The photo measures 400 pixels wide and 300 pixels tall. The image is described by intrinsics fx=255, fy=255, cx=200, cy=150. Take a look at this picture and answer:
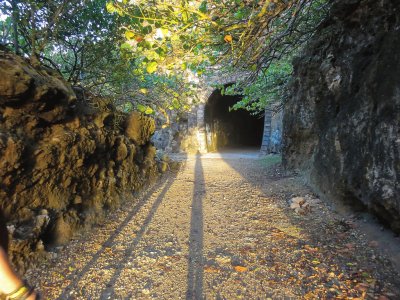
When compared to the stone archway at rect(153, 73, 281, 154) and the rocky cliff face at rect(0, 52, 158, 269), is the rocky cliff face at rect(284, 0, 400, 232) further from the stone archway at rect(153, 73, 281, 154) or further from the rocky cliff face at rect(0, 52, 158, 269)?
the stone archway at rect(153, 73, 281, 154)

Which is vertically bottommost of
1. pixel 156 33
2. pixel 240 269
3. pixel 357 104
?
pixel 240 269

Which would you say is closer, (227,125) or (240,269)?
(240,269)

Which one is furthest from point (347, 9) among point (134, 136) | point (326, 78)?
point (134, 136)

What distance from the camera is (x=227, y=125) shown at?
1961cm

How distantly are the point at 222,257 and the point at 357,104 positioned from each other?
2906 millimetres

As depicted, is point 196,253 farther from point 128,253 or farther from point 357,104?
point 357,104

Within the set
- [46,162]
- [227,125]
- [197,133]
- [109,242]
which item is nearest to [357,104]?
[109,242]

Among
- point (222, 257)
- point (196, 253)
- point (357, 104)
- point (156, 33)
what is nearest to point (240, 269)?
point (222, 257)

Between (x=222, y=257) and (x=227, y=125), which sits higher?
(x=227, y=125)

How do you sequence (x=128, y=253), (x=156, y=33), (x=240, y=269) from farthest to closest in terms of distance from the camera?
(x=156, y=33) < (x=128, y=253) < (x=240, y=269)

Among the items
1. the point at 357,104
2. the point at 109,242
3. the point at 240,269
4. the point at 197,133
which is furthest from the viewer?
the point at 197,133

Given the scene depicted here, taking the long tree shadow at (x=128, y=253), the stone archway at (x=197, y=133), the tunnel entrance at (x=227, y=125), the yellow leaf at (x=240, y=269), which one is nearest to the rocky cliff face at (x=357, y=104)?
the yellow leaf at (x=240, y=269)

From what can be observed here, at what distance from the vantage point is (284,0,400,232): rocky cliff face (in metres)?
2.84

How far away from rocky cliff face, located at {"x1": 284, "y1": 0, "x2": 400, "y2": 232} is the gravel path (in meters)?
0.54
